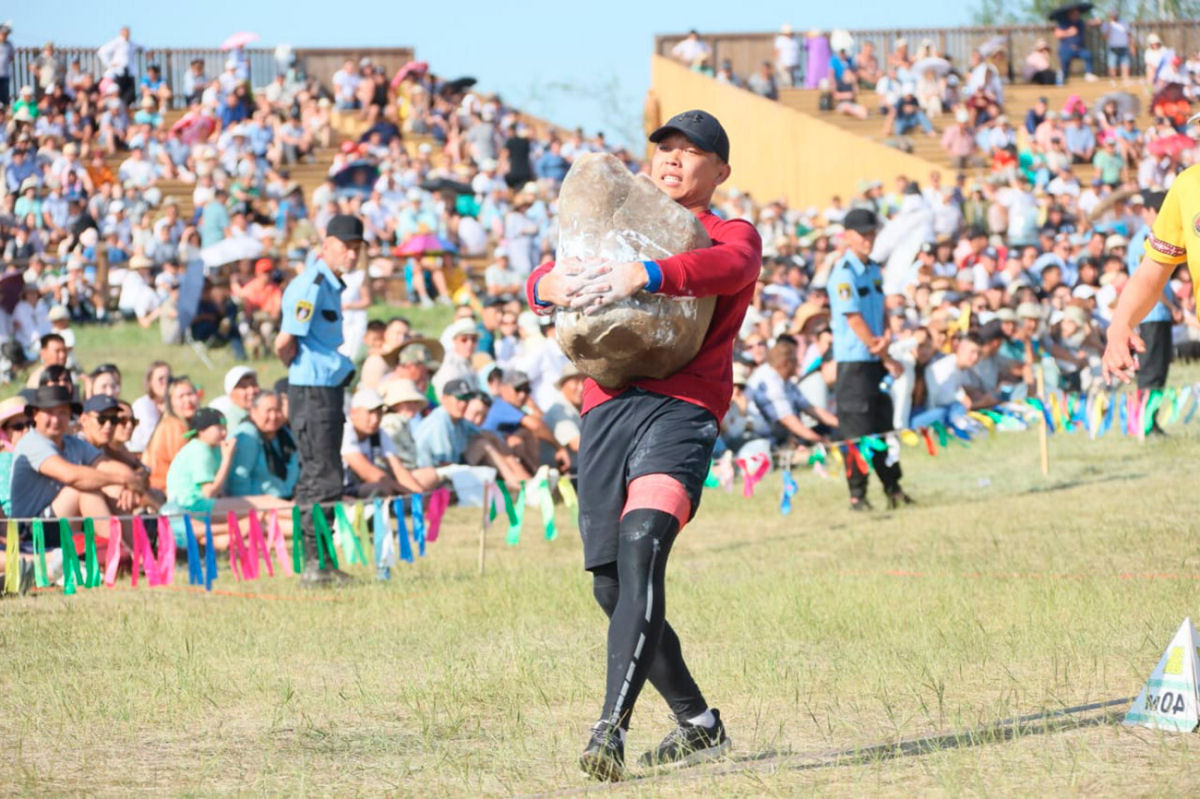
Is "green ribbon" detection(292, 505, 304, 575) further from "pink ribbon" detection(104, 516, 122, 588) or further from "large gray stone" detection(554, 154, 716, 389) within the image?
"large gray stone" detection(554, 154, 716, 389)

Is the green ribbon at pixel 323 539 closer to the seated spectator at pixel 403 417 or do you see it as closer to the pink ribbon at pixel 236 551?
the pink ribbon at pixel 236 551

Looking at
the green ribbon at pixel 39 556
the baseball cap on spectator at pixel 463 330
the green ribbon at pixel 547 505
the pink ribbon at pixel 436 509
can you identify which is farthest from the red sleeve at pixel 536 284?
the baseball cap on spectator at pixel 463 330

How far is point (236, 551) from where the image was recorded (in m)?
9.98

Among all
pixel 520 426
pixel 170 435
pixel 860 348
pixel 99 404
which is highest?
pixel 860 348

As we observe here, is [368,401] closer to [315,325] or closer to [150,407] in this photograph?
[150,407]

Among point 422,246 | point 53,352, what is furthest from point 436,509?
point 422,246

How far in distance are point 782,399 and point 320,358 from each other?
21.2 ft

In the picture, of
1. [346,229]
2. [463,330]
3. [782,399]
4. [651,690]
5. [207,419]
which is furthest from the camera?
[463,330]

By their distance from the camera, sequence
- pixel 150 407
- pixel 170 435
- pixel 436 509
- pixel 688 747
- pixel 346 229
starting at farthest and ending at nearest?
pixel 150 407 → pixel 170 435 → pixel 436 509 → pixel 346 229 → pixel 688 747

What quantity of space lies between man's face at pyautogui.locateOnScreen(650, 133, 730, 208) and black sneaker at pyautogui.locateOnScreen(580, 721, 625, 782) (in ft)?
5.45

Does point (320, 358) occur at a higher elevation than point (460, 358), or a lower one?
higher

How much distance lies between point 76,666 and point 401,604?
2.06 metres

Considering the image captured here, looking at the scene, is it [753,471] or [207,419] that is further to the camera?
[753,471]

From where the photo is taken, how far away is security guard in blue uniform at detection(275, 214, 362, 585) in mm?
9617
